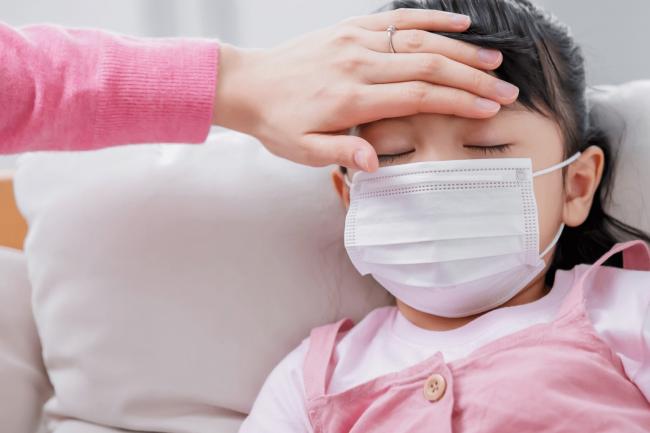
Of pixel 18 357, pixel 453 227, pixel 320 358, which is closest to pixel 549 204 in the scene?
pixel 453 227

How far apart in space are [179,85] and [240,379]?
0.46 m

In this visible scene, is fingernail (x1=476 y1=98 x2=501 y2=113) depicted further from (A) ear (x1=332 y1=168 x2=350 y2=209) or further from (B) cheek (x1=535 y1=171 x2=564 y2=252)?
(A) ear (x1=332 y1=168 x2=350 y2=209)

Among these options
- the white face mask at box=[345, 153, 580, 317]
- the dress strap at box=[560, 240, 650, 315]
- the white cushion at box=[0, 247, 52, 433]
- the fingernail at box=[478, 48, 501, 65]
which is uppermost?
the fingernail at box=[478, 48, 501, 65]

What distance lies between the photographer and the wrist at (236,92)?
1085mm

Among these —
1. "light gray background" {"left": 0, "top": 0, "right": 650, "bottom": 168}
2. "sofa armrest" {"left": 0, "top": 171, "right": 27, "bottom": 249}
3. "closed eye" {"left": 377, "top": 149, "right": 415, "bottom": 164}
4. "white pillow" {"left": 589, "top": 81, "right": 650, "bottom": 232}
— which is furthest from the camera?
"light gray background" {"left": 0, "top": 0, "right": 650, "bottom": 168}

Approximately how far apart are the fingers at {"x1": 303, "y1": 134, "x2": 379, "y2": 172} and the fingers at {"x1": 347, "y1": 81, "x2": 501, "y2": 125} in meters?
0.04

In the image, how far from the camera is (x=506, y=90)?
98 centimetres

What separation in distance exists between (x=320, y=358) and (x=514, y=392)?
29cm

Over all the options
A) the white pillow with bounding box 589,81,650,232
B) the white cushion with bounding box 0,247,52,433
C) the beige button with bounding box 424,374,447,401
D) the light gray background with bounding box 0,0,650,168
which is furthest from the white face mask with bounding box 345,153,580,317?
the light gray background with bounding box 0,0,650,168

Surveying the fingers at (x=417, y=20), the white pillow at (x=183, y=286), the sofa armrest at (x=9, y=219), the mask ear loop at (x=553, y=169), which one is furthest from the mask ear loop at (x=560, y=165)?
the sofa armrest at (x=9, y=219)

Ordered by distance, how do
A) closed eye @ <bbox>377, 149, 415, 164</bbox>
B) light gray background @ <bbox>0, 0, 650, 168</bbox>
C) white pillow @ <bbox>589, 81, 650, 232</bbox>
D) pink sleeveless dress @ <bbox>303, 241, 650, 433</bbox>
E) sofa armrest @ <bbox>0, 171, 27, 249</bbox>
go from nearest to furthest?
pink sleeveless dress @ <bbox>303, 241, 650, 433</bbox> < closed eye @ <bbox>377, 149, 415, 164</bbox> < white pillow @ <bbox>589, 81, 650, 232</bbox> < sofa armrest @ <bbox>0, 171, 27, 249</bbox> < light gray background @ <bbox>0, 0, 650, 168</bbox>

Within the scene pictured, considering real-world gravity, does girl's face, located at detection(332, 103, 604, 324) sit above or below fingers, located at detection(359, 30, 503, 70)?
below

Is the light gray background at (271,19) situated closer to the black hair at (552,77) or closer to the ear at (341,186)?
the black hair at (552,77)

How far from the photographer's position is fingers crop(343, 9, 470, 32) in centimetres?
100
